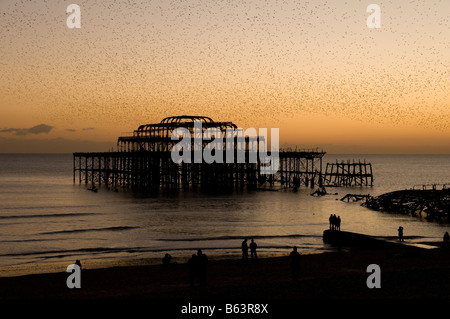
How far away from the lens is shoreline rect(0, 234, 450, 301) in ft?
39.2

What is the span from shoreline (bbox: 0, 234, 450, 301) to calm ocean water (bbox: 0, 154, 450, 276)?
4033mm

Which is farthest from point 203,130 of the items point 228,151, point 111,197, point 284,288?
point 284,288

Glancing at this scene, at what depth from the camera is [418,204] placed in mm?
41688

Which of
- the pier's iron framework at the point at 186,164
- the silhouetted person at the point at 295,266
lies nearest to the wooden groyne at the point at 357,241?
the silhouetted person at the point at 295,266

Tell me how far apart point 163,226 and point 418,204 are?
20.9 meters

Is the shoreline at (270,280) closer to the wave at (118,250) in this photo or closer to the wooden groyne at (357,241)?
the wooden groyne at (357,241)

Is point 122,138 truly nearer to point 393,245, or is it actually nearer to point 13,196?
point 13,196

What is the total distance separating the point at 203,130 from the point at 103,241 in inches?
Answer: 1936

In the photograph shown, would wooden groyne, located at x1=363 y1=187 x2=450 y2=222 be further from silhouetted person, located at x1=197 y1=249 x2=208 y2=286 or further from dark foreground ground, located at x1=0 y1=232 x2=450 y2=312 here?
silhouetted person, located at x1=197 y1=249 x2=208 y2=286

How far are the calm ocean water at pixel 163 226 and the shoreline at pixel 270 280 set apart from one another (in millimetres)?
4033

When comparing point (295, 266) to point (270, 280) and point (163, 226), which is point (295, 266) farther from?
point (163, 226)

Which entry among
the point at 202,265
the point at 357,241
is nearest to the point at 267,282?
the point at 202,265

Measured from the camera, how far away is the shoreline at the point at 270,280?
11953 mm

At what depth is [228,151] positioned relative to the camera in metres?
69.8
